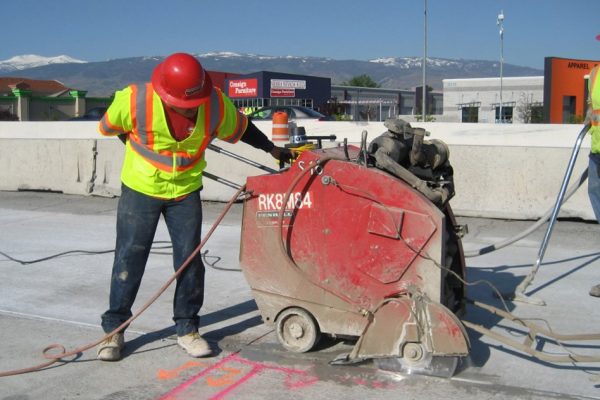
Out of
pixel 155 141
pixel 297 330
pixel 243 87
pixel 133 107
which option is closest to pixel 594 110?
pixel 297 330

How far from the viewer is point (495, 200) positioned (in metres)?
8.03

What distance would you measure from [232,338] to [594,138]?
9.83 ft

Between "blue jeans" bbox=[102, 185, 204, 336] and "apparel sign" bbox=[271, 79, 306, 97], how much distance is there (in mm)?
39923

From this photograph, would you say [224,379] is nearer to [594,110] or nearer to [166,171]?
[166,171]

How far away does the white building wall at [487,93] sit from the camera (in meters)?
53.0

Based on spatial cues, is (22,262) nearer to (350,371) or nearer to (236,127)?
(236,127)

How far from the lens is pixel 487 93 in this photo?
179ft

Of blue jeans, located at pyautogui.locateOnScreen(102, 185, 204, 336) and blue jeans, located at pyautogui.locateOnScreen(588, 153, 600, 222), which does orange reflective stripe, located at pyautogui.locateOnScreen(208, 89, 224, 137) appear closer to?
blue jeans, located at pyautogui.locateOnScreen(102, 185, 204, 336)

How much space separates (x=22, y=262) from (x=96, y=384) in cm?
313

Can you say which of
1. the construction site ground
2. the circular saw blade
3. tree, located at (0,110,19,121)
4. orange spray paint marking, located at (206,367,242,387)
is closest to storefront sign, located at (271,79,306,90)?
tree, located at (0,110,19,121)

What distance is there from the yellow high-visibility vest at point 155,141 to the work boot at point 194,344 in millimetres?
833

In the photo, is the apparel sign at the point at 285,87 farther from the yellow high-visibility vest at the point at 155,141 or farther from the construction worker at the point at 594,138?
the yellow high-visibility vest at the point at 155,141

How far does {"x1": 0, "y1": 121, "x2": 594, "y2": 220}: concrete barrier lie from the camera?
7797 mm

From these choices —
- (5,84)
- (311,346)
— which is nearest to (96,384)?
(311,346)
